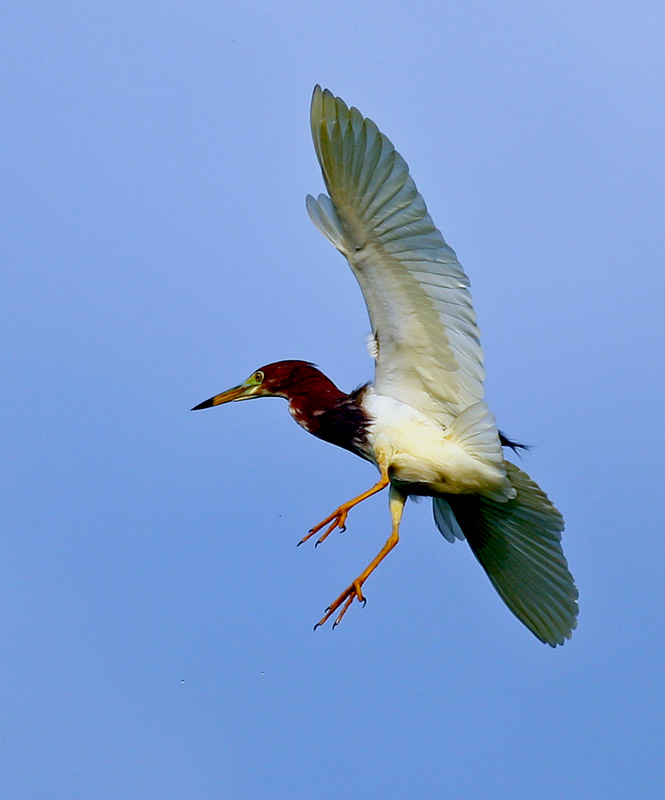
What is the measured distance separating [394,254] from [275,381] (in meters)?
1.10

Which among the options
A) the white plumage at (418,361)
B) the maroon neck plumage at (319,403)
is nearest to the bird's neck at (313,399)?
the maroon neck plumage at (319,403)

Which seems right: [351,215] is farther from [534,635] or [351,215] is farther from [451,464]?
[534,635]

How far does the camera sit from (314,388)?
20.8 ft

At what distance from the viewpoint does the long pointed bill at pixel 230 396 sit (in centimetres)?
664

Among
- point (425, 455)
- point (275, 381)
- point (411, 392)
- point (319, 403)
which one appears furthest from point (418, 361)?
point (275, 381)

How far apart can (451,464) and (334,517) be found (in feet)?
1.85

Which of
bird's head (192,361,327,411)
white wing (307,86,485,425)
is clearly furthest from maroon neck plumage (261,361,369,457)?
→ white wing (307,86,485,425)

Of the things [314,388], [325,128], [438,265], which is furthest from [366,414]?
[325,128]

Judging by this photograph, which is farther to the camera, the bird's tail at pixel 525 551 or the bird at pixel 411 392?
the bird's tail at pixel 525 551

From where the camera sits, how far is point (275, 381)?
6.52m

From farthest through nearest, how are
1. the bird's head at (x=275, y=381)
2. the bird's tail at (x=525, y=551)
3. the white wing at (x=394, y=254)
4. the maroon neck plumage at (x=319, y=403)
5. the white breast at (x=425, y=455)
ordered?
the bird's head at (x=275, y=381) → the bird's tail at (x=525, y=551) → the maroon neck plumage at (x=319, y=403) → the white breast at (x=425, y=455) → the white wing at (x=394, y=254)

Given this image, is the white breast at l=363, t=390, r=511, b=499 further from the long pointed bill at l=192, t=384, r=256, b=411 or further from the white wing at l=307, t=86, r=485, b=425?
the long pointed bill at l=192, t=384, r=256, b=411

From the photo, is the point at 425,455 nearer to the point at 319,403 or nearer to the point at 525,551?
the point at 319,403

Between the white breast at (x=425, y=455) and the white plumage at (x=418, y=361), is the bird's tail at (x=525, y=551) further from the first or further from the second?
the white breast at (x=425, y=455)
